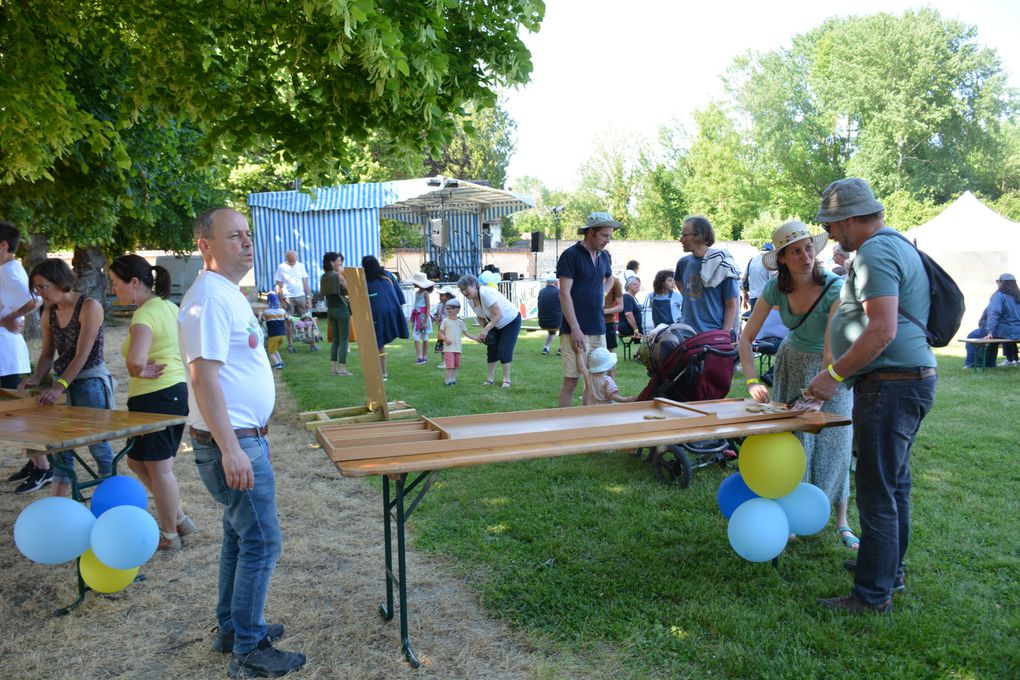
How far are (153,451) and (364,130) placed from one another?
2829 millimetres

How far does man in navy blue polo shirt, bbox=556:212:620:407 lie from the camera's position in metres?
6.24

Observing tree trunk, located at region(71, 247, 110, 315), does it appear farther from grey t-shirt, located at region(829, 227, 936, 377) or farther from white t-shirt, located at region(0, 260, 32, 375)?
grey t-shirt, located at region(829, 227, 936, 377)

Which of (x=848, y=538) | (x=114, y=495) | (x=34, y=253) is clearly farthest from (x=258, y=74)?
(x=34, y=253)

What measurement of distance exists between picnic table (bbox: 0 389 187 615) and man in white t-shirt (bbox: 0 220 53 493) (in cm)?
121

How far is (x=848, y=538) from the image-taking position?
4.31 metres

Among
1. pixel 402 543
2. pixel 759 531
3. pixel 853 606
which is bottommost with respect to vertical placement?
pixel 853 606

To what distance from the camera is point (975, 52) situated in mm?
42781

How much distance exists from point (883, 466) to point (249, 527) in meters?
2.73

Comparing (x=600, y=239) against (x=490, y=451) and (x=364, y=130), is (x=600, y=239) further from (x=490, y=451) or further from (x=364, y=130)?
(x=490, y=451)

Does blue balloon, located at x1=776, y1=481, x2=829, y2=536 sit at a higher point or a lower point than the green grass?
higher

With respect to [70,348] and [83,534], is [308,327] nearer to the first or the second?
[70,348]

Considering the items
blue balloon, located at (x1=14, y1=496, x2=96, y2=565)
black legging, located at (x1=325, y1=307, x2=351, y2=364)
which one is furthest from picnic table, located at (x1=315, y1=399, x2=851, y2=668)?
black legging, located at (x1=325, y1=307, x2=351, y2=364)

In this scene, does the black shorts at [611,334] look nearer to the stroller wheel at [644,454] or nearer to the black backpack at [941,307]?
the stroller wheel at [644,454]

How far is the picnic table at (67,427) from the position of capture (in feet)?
11.1
